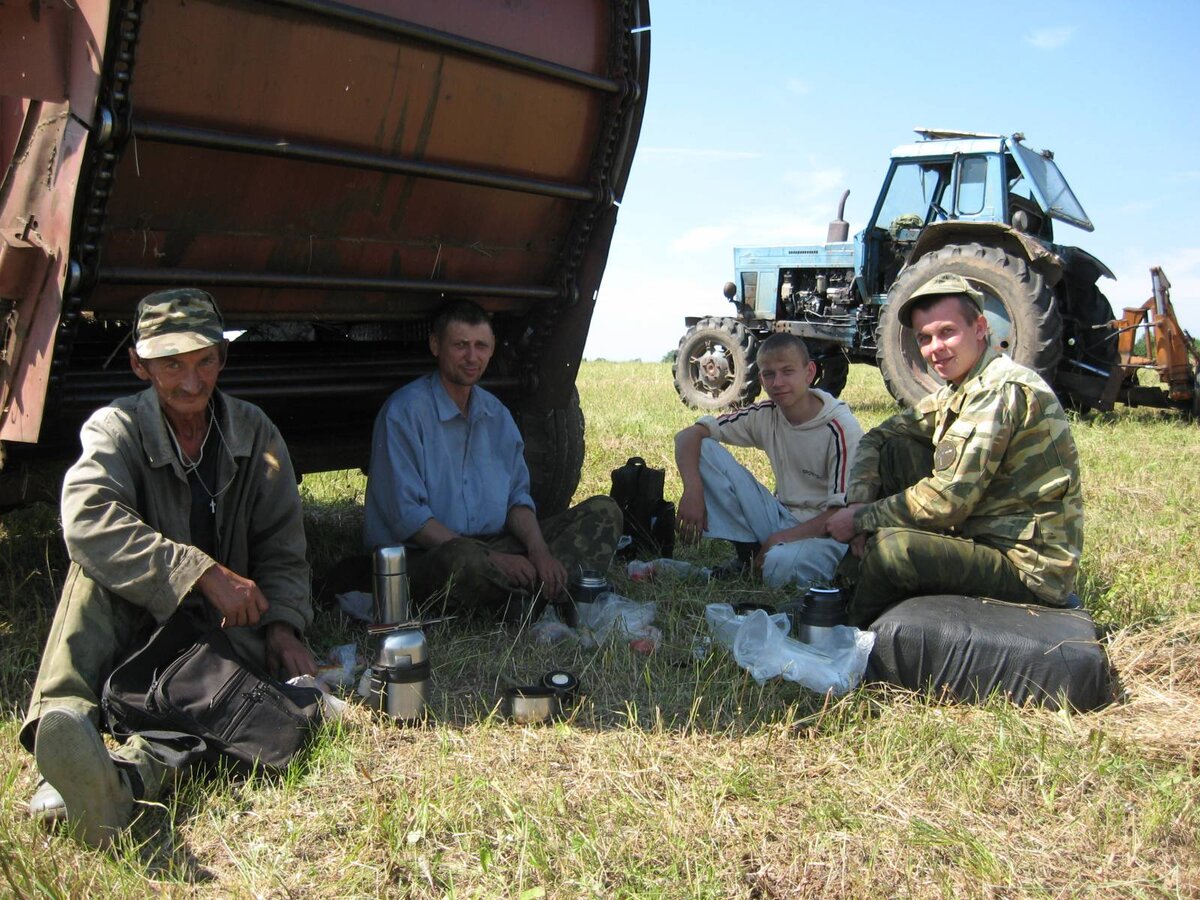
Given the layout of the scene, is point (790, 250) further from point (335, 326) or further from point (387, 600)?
point (387, 600)

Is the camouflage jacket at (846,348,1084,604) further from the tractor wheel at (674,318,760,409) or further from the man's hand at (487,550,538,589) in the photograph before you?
the tractor wheel at (674,318,760,409)

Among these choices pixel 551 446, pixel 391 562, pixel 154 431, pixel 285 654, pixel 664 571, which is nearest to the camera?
pixel 154 431

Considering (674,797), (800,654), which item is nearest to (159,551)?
(674,797)

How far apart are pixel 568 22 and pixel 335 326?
1562 mm

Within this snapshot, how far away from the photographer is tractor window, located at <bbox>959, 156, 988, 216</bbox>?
387 inches

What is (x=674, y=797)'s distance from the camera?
7.92 feet

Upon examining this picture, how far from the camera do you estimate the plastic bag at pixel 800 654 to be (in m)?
3.08

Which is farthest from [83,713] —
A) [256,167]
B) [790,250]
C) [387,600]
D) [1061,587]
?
[790,250]

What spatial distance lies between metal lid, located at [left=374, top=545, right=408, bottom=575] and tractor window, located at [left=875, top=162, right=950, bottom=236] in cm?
836

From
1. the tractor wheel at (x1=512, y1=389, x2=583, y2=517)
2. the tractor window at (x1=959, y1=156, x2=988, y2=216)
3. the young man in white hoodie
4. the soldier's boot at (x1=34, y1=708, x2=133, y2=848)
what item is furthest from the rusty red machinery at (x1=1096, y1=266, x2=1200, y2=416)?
the soldier's boot at (x1=34, y1=708, x2=133, y2=848)

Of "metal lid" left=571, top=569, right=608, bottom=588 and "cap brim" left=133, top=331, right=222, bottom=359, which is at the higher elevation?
"cap brim" left=133, top=331, right=222, bottom=359

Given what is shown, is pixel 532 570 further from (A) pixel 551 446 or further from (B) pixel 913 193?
(B) pixel 913 193

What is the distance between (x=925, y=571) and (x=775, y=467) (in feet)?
4.75

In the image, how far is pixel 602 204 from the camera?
4031mm
